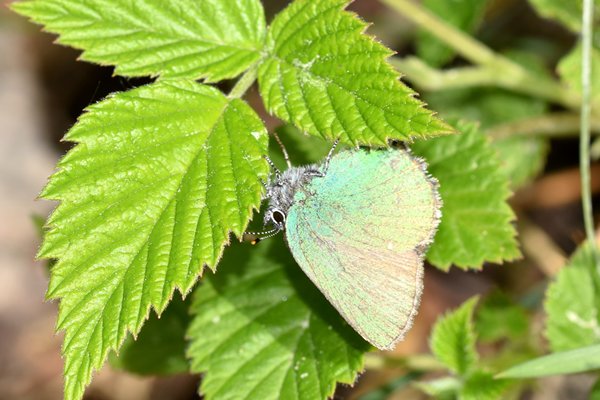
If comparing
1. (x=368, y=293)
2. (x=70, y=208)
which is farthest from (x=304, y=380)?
(x=70, y=208)

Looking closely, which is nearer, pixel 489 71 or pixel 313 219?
pixel 313 219

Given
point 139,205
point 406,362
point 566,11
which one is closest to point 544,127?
point 566,11

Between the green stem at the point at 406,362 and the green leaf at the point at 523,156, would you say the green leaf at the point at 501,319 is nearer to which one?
the green stem at the point at 406,362

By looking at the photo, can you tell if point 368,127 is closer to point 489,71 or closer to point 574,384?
point 489,71

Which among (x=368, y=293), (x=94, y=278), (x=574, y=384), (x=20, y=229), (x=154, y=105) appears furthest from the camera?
(x=20, y=229)

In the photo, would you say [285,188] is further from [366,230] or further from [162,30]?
[162,30]

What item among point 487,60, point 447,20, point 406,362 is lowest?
point 406,362
